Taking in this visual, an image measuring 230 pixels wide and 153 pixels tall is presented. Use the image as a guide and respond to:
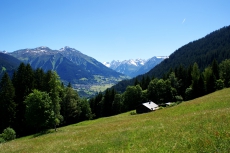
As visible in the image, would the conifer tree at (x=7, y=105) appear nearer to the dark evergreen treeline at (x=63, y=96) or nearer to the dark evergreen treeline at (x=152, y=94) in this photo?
the dark evergreen treeline at (x=63, y=96)

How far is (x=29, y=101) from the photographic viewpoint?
158ft

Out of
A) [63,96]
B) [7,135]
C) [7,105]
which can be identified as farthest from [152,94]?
[7,135]

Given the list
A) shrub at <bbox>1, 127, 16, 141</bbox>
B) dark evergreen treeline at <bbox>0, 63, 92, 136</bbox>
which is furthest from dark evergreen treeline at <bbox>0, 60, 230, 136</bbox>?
shrub at <bbox>1, 127, 16, 141</bbox>

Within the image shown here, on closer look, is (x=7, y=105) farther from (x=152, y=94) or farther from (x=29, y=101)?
(x=152, y=94)

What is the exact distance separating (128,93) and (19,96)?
183 ft

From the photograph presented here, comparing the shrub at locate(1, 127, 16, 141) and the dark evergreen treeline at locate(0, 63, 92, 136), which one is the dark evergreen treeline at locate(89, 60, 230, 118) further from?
the shrub at locate(1, 127, 16, 141)

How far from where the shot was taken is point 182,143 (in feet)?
46.7

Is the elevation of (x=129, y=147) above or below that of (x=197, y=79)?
below

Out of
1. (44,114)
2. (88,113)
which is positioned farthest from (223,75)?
(44,114)

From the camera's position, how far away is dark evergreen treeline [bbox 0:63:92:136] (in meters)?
46.8

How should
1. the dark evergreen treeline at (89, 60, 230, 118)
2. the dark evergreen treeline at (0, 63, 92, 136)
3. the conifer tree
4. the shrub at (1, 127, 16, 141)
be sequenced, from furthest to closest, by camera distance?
the dark evergreen treeline at (89, 60, 230, 118), the conifer tree, the dark evergreen treeline at (0, 63, 92, 136), the shrub at (1, 127, 16, 141)

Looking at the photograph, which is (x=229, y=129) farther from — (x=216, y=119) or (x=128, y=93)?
(x=128, y=93)

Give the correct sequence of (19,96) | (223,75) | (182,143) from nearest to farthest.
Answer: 1. (182,143)
2. (19,96)
3. (223,75)

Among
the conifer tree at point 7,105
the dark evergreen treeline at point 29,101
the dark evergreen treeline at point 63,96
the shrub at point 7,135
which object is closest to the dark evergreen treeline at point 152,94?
the dark evergreen treeline at point 63,96
